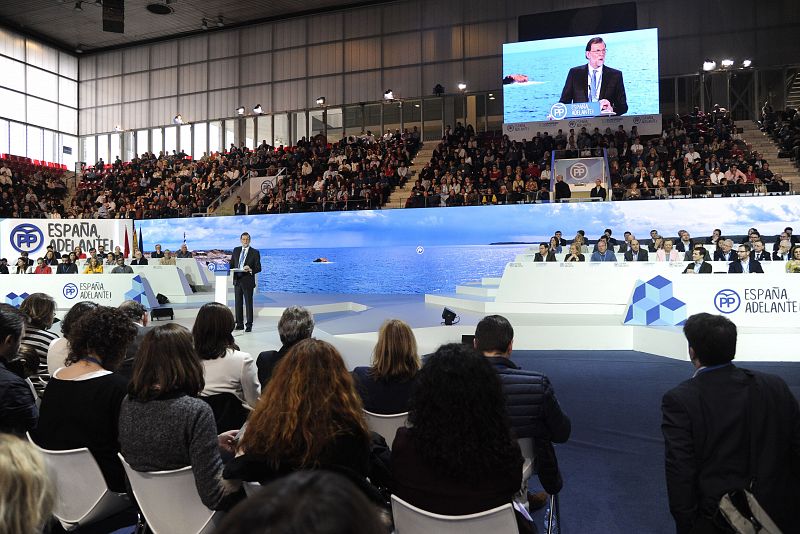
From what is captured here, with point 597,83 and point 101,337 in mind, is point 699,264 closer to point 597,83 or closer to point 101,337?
point 101,337

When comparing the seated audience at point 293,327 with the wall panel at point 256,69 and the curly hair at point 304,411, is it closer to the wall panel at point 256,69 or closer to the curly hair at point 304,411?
the curly hair at point 304,411

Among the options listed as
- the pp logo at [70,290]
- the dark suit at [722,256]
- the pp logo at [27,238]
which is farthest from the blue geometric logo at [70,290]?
the dark suit at [722,256]

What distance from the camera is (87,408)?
2.30 m

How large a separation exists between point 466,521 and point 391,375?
3.86ft

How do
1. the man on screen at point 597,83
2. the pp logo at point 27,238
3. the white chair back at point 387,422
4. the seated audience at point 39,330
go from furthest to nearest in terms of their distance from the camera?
the man on screen at point 597,83 → the pp logo at point 27,238 → the seated audience at point 39,330 → the white chair back at point 387,422

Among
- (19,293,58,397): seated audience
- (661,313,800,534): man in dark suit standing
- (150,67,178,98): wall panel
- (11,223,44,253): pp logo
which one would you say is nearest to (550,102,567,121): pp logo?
(11,223,44,253): pp logo

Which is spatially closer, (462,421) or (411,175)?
(462,421)

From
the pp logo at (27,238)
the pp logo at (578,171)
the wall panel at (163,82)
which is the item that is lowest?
the pp logo at (27,238)

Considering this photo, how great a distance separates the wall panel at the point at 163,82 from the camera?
23.3 m

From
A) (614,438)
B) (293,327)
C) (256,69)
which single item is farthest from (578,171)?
(256,69)

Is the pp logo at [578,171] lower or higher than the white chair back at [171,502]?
higher

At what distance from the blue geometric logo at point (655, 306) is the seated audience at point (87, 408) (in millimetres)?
6713

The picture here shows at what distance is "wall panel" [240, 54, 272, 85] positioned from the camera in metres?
21.9

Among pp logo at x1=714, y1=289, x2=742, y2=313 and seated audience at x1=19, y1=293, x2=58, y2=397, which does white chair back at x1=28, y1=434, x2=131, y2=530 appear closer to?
seated audience at x1=19, y1=293, x2=58, y2=397
